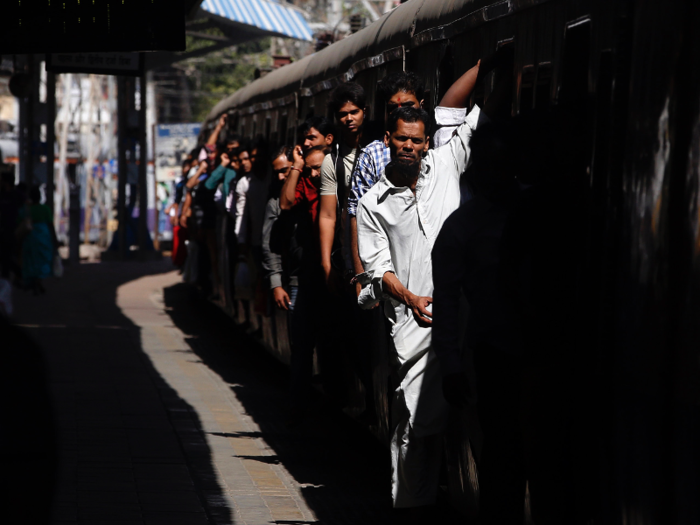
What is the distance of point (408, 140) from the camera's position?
5176 millimetres

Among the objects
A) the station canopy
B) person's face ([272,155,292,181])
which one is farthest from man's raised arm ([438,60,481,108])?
the station canopy

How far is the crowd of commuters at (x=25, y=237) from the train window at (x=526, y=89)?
14925 mm

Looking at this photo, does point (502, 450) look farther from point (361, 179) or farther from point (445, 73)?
point (445, 73)

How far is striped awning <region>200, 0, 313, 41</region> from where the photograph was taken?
66.7 ft

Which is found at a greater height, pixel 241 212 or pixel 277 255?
pixel 241 212

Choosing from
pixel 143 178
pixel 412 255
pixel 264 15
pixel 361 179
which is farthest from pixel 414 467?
pixel 143 178

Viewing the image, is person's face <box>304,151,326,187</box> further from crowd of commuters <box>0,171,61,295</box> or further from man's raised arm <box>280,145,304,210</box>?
crowd of commuters <box>0,171,61,295</box>

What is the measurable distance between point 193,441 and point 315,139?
1.93m

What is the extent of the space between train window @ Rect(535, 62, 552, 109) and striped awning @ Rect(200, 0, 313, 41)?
50.4 feet

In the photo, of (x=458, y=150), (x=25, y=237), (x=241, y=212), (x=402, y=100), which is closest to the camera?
(x=458, y=150)

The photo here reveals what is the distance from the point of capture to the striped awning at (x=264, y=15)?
2034 centimetres

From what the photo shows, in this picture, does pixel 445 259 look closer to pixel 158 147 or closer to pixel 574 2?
pixel 574 2

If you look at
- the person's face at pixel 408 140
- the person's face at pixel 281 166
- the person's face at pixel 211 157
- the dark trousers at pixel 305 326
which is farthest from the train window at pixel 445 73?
the person's face at pixel 211 157

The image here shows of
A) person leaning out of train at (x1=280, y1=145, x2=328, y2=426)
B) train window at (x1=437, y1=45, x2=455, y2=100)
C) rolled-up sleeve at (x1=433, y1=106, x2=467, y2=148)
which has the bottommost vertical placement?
person leaning out of train at (x1=280, y1=145, x2=328, y2=426)
